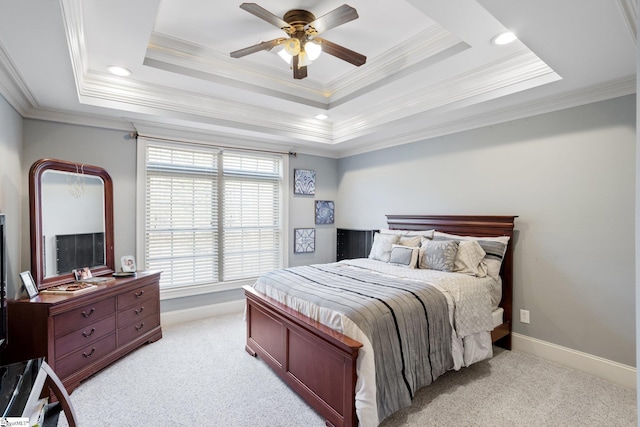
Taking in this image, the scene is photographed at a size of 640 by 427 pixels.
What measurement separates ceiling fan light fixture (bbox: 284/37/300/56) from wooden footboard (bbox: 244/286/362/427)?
6.48ft

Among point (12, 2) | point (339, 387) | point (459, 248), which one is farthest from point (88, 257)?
point (459, 248)

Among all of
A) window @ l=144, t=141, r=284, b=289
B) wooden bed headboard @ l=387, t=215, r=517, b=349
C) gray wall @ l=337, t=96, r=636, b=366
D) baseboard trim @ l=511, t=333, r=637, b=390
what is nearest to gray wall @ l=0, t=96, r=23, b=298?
window @ l=144, t=141, r=284, b=289

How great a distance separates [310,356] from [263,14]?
2.32m

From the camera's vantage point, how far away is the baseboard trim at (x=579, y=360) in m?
2.44

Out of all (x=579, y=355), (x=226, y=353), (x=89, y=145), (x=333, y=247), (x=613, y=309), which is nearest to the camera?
(x=613, y=309)

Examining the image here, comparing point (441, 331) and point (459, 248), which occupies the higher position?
point (459, 248)

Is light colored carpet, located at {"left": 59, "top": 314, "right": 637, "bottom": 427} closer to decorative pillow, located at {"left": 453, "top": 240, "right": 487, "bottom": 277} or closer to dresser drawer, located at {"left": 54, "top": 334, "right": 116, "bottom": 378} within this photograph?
dresser drawer, located at {"left": 54, "top": 334, "right": 116, "bottom": 378}

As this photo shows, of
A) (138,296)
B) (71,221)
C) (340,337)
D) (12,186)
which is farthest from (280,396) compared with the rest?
(12,186)

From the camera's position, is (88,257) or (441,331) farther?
(88,257)

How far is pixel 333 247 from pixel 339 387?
135 inches

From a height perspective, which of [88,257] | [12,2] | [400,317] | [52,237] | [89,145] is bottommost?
[400,317]

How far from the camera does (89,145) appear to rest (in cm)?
327

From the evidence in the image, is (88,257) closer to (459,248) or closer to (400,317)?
(400,317)

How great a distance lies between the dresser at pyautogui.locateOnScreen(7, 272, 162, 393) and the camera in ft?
7.24
